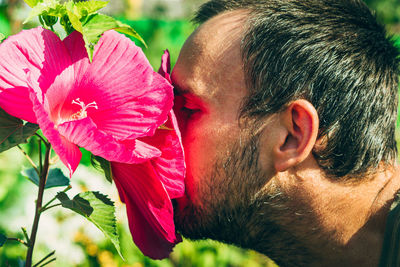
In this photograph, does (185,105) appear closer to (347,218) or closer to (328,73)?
(328,73)

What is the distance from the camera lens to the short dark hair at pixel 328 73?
64.2 inches

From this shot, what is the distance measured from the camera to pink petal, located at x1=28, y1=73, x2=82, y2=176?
3.35ft

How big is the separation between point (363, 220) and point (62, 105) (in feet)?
3.80

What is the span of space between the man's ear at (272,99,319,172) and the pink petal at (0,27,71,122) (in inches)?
32.1

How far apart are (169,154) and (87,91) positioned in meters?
0.34

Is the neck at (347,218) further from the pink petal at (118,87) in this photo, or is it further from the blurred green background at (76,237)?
the blurred green background at (76,237)

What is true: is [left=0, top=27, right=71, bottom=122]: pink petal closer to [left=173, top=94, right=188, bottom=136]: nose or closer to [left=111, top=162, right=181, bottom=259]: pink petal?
[left=111, top=162, right=181, bottom=259]: pink petal

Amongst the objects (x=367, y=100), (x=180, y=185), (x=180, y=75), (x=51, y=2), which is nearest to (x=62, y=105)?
(x=51, y=2)

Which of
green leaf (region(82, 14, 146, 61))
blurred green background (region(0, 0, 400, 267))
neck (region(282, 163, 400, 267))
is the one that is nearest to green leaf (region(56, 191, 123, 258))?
green leaf (region(82, 14, 146, 61))

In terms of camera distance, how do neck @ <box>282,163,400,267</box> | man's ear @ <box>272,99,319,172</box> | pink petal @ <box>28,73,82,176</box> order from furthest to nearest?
1. neck @ <box>282,163,400,267</box>
2. man's ear @ <box>272,99,319,172</box>
3. pink petal @ <box>28,73,82,176</box>

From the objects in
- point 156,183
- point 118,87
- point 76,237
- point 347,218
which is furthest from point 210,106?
point 76,237

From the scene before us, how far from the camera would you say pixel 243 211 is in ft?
5.69

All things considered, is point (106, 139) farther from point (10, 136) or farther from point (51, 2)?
point (51, 2)

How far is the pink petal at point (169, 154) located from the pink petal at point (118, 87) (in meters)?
0.18
